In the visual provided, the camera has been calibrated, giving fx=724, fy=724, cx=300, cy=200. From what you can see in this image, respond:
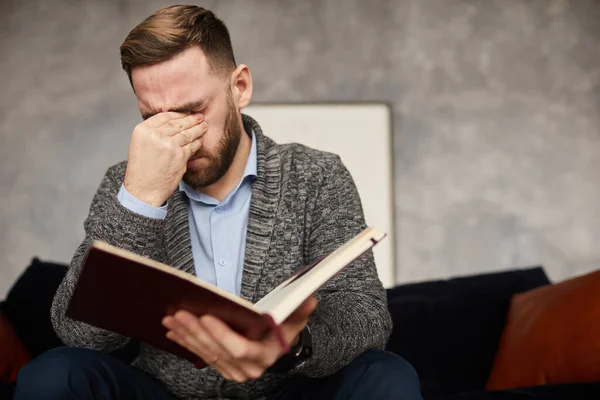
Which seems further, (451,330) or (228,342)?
(451,330)

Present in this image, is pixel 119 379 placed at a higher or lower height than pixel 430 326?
higher

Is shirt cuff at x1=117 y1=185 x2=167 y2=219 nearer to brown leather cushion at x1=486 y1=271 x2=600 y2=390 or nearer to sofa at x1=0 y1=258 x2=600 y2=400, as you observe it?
sofa at x1=0 y1=258 x2=600 y2=400

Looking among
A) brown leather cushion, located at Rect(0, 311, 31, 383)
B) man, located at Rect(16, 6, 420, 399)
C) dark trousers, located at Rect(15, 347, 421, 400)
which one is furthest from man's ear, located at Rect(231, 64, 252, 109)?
brown leather cushion, located at Rect(0, 311, 31, 383)

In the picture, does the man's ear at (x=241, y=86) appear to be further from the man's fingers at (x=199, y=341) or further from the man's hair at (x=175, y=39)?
the man's fingers at (x=199, y=341)

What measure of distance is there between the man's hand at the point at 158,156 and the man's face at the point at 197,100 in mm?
55

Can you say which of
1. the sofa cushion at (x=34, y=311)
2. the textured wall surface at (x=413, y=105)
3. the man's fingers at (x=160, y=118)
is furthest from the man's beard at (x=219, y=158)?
the textured wall surface at (x=413, y=105)

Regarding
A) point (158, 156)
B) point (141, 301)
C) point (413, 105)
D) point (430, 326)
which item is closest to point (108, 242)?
point (158, 156)

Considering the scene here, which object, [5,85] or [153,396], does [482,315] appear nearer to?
[153,396]

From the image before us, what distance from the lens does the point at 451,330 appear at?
206 cm

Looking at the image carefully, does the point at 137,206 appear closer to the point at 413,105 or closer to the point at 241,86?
the point at 241,86

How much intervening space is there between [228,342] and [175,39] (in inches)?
27.6

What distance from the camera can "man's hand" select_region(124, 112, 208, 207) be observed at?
124 centimetres

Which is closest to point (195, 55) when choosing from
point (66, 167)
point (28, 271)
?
point (28, 271)

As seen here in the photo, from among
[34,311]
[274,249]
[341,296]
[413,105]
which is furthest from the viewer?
[413,105]
